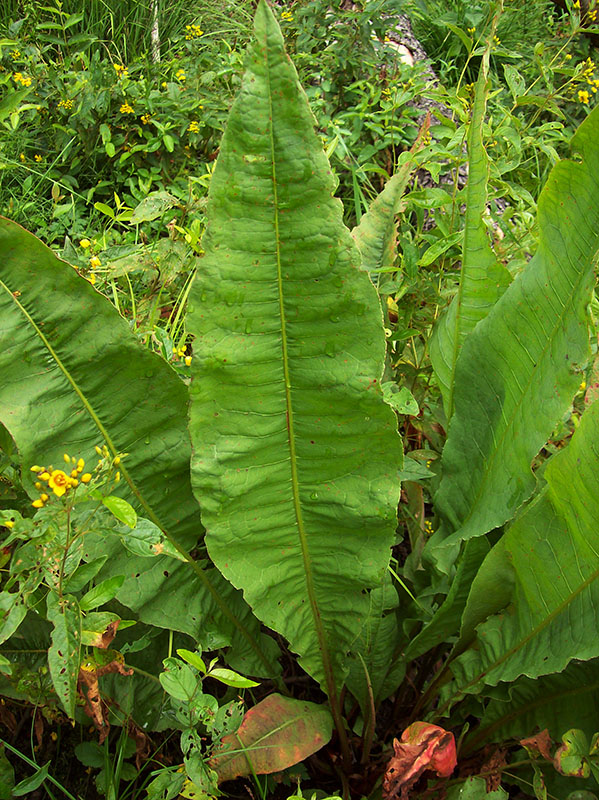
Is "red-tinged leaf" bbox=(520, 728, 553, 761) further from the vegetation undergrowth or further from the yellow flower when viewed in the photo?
the yellow flower

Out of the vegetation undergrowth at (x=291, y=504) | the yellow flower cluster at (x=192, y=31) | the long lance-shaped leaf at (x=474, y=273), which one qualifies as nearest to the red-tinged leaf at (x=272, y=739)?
the vegetation undergrowth at (x=291, y=504)

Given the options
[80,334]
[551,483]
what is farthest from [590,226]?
[80,334]

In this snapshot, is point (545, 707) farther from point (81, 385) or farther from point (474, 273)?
point (81, 385)

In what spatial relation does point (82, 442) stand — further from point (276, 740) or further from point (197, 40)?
point (197, 40)

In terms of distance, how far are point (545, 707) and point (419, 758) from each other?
0.31m

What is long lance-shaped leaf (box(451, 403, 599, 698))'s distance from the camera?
34.3 inches

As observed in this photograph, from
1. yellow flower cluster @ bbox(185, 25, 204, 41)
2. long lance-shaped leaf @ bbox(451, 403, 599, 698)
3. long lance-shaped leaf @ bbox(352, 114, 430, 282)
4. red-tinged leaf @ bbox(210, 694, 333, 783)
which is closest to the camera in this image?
long lance-shaped leaf @ bbox(451, 403, 599, 698)

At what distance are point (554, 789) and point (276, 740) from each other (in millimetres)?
443

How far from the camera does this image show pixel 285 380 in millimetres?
930

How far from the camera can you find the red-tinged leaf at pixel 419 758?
92cm

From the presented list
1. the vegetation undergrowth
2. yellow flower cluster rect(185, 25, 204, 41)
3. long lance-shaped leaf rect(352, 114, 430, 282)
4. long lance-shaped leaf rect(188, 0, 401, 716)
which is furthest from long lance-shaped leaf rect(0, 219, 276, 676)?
yellow flower cluster rect(185, 25, 204, 41)

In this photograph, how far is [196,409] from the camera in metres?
0.90

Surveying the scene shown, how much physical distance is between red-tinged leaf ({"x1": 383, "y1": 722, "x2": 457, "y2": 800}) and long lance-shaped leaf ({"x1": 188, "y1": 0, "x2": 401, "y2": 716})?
20 cm

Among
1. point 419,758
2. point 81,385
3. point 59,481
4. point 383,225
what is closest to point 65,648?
point 59,481
